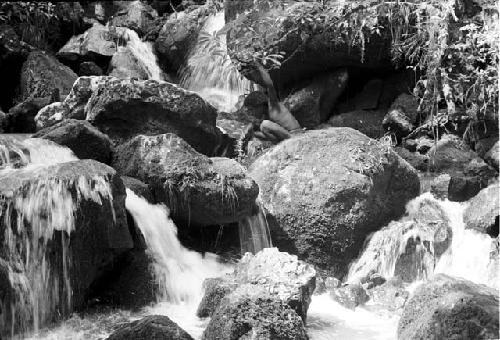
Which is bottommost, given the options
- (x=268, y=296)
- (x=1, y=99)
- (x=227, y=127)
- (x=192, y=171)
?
(x=268, y=296)

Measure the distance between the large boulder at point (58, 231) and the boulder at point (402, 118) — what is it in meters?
6.32

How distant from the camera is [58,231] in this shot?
5348 mm

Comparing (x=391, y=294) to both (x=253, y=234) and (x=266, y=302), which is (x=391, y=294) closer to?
(x=253, y=234)

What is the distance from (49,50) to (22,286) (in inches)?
379

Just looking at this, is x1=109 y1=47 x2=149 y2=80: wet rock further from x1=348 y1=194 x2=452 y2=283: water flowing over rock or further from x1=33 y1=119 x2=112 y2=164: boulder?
x1=348 y1=194 x2=452 y2=283: water flowing over rock

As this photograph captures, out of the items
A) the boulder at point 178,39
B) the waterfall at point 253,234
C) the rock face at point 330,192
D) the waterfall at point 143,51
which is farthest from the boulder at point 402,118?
the waterfall at point 143,51

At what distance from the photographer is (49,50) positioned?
13523 millimetres

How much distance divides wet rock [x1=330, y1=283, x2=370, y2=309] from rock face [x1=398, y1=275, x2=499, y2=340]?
58.1 inches

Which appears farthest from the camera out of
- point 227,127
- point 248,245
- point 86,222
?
point 227,127

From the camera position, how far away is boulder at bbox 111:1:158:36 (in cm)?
1465

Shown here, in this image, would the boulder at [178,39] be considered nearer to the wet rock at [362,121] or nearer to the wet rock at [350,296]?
the wet rock at [362,121]

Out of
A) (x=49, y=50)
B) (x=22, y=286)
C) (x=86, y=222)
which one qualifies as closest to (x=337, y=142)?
(x=86, y=222)

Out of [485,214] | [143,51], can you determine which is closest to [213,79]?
[143,51]

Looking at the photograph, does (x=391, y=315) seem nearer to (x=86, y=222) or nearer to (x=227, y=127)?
(x=86, y=222)
